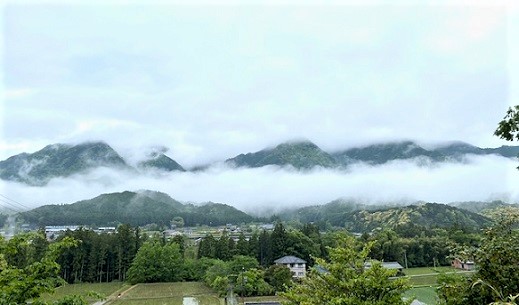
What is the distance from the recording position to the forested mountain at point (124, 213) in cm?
11284

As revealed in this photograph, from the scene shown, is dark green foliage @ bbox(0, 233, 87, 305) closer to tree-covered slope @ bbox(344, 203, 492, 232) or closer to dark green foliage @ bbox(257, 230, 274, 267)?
dark green foliage @ bbox(257, 230, 274, 267)

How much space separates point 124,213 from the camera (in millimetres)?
132750

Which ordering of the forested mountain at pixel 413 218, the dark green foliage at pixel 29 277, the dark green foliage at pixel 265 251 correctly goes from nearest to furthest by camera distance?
the dark green foliage at pixel 29 277 → the dark green foliage at pixel 265 251 → the forested mountain at pixel 413 218

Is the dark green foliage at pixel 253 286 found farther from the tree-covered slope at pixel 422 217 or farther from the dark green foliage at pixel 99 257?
the tree-covered slope at pixel 422 217

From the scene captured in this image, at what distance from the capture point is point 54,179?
643 ft

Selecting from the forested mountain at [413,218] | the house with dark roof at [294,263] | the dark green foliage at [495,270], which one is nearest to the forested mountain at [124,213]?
the forested mountain at [413,218]

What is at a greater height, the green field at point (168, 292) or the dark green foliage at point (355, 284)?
the dark green foliage at point (355, 284)

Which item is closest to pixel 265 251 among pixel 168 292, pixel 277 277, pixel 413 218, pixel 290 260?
pixel 290 260

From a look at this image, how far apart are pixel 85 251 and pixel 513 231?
4094 centimetres

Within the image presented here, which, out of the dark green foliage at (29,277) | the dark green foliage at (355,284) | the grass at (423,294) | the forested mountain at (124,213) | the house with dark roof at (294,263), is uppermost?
the dark green foliage at (29,277)

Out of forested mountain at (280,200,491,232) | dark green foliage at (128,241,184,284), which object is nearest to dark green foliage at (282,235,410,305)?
dark green foliage at (128,241,184,284)

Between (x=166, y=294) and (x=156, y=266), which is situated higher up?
(x=156, y=266)

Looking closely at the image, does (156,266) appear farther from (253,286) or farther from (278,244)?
(278,244)

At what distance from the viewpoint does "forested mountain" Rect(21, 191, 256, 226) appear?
112844mm
